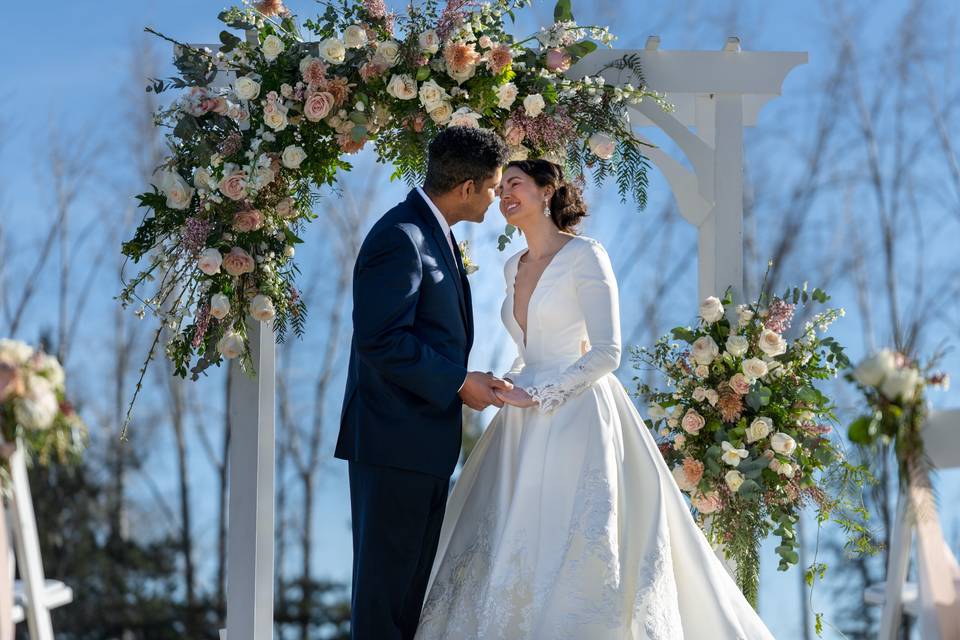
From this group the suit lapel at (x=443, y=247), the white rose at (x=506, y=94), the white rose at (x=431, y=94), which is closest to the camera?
the suit lapel at (x=443, y=247)

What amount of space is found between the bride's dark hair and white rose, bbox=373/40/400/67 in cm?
70

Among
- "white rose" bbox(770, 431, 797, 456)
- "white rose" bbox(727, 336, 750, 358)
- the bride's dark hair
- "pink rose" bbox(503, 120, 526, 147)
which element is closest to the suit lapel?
the bride's dark hair

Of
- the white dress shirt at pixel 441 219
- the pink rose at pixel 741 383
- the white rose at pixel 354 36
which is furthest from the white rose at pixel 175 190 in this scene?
the pink rose at pixel 741 383

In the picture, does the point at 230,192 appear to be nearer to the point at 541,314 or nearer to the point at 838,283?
the point at 541,314

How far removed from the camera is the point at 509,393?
3977mm

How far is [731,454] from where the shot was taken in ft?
15.3

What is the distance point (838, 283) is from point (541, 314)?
271 inches

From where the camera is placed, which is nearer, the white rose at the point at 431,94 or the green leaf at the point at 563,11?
the white rose at the point at 431,94

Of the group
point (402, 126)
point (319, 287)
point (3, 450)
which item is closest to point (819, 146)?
point (319, 287)

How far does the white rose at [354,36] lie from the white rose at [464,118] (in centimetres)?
48

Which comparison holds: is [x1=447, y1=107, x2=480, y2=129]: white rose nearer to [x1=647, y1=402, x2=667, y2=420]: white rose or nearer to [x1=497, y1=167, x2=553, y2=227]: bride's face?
[x1=497, y1=167, x2=553, y2=227]: bride's face

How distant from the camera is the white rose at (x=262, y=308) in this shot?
14.5ft

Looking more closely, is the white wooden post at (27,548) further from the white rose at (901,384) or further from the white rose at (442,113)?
the white rose at (442,113)

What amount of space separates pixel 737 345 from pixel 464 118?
1.49 metres
